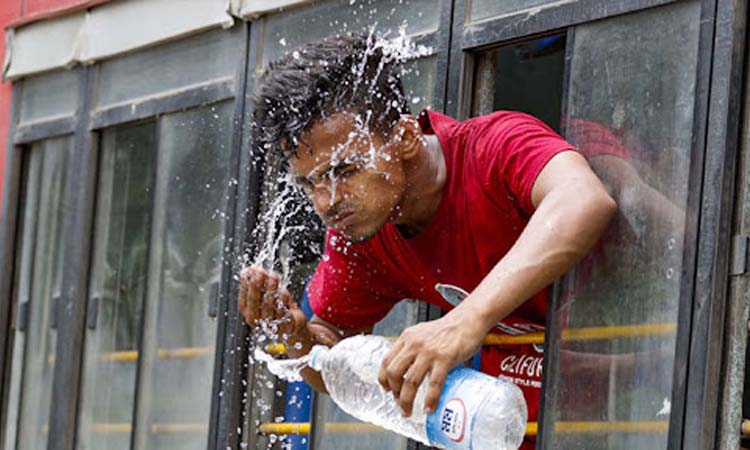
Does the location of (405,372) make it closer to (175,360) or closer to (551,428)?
(551,428)

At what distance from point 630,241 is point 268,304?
1.21 m

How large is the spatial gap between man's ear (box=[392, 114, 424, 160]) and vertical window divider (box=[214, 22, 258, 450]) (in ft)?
6.97

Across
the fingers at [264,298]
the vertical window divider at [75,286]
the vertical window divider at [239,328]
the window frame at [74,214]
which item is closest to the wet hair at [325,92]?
the fingers at [264,298]

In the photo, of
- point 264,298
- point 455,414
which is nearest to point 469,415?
point 455,414

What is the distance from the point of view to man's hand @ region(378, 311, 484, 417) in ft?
15.8

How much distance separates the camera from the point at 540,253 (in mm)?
5020

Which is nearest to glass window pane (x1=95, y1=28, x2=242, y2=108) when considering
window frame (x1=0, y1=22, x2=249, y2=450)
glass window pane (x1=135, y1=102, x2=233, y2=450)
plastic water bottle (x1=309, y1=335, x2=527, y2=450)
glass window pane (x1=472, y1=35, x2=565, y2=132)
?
window frame (x1=0, y1=22, x2=249, y2=450)

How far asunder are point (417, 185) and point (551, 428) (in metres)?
0.90

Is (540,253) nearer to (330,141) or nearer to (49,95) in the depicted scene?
(330,141)

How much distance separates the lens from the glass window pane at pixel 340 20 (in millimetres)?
6742

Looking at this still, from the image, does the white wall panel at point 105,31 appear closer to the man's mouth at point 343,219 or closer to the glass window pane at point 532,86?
the glass window pane at point 532,86

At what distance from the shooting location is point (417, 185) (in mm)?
5559

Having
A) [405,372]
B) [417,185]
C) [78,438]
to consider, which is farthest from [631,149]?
[78,438]

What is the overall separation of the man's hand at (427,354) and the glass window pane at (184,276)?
9.70 feet
